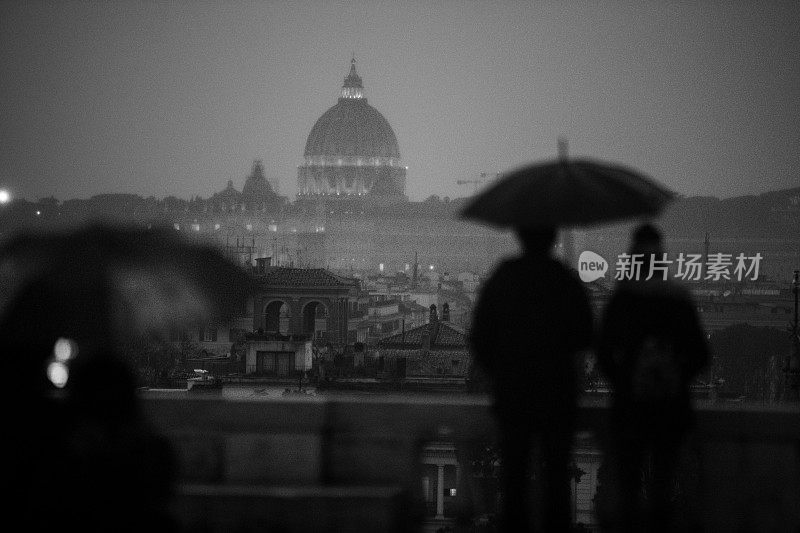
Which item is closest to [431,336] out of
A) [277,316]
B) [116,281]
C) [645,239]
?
[277,316]

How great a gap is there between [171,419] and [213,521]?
0.52 m

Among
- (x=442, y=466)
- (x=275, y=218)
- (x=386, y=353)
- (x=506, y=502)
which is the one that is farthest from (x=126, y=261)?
(x=275, y=218)

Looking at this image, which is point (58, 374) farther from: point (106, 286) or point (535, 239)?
point (535, 239)

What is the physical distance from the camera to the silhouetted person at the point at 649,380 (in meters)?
6.50

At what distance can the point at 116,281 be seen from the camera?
6219 mm

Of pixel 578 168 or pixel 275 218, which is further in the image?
pixel 275 218

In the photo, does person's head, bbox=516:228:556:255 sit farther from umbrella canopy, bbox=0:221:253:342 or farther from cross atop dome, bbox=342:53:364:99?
cross atop dome, bbox=342:53:364:99

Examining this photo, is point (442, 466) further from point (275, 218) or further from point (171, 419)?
point (275, 218)

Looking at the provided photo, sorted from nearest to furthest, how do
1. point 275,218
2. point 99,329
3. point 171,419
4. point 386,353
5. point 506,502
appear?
point 99,329
point 506,502
point 171,419
point 386,353
point 275,218

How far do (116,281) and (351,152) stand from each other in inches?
6751

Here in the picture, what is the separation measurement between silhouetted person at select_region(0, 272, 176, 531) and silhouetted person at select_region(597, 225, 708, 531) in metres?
1.78

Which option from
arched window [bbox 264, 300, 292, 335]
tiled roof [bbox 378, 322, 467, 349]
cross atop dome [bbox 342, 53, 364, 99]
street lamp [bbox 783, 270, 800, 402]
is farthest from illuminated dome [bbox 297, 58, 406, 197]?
street lamp [bbox 783, 270, 800, 402]

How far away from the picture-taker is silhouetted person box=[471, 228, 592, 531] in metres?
6.52

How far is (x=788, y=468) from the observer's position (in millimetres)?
6852
